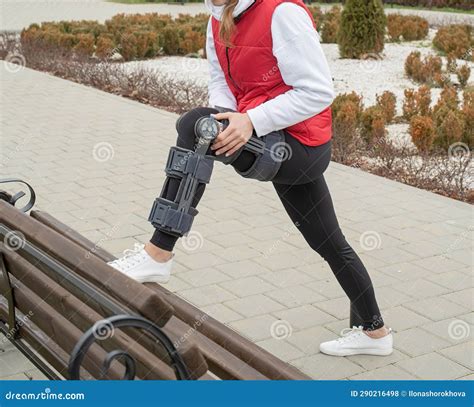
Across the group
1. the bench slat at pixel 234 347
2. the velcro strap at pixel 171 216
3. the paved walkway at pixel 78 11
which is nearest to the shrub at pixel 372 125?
the bench slat at pixel 234 347

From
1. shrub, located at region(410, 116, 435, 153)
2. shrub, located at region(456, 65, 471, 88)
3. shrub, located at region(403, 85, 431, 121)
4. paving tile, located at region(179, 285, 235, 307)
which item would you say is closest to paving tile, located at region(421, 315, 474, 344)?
paving tile, located at region(179, 285, 235, 307)

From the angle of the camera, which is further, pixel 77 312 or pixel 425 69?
A: pixel 425 69

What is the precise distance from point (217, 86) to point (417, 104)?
6119mm

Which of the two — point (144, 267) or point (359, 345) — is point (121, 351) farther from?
point (359, 345)

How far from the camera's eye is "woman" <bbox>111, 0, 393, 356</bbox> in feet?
10.7

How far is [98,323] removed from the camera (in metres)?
2.51

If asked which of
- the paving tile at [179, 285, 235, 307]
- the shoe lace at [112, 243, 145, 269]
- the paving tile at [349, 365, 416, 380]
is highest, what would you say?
the shoe lace at [112, 243, 145, 269]

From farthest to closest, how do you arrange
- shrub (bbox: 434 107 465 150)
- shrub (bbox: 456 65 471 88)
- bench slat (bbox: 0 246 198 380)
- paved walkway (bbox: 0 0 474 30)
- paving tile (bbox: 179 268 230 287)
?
paved walkway (bbox: 0 0 474 30) < shrub (bbox: 456 65 471 88) < shrub (bbox: 434 107 465 150) < paving tile (bbox: 179 268 230 287) < bench slat (bbox: 0 246 198 380)

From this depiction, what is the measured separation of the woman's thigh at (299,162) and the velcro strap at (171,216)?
391 millimetres

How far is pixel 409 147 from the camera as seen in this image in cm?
846

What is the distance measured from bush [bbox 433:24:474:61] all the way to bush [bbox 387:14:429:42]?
1.20 m

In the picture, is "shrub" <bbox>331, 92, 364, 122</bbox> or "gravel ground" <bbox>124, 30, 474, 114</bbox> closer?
"shrub" <bbox>331, 92, 364, 122</bbox>

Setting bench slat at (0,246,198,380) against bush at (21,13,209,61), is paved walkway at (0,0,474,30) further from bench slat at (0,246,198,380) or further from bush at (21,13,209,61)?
bench slat at (0,246,198,380)

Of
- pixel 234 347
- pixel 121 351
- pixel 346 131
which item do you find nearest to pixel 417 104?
pixel 346 131
